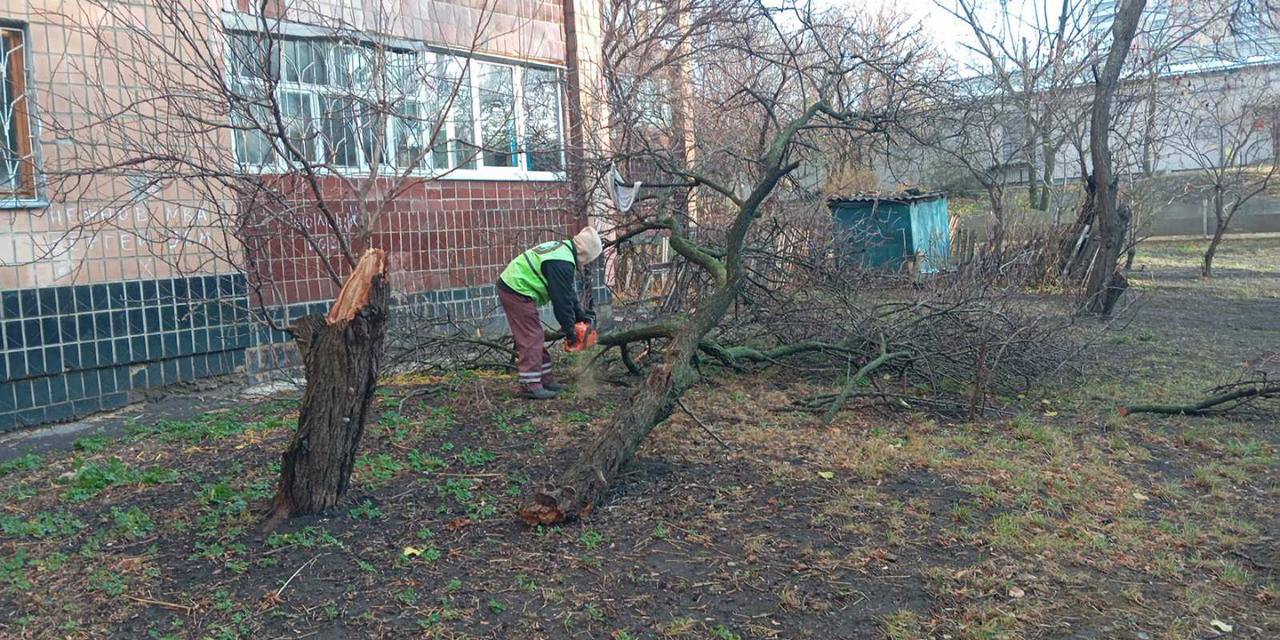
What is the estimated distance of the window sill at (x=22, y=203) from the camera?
675cm

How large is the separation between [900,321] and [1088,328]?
3.93 m

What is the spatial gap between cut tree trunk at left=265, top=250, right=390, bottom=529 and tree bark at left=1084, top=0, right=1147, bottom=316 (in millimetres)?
9015

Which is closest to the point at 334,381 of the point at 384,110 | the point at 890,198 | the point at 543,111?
the point at 384,110

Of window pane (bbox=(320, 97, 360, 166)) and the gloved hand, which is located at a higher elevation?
window pane (bbox=(320, 97, 360, 166))

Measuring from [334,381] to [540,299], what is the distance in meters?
3.22

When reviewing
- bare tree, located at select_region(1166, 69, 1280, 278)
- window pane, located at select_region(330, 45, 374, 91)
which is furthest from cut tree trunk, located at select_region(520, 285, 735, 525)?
bare tree, located at select_region(1166, 69, 1280, 278)

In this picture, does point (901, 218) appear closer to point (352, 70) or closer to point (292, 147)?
point (352, 70)

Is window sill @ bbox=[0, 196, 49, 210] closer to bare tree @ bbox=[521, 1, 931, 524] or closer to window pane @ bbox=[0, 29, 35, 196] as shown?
window pane @ bbox=[0, 29, 35, 196]

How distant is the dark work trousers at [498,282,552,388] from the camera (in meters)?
7.57

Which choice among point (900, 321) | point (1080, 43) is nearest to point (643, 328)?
point (900, 321)

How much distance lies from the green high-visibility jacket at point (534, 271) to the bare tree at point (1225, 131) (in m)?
13.5

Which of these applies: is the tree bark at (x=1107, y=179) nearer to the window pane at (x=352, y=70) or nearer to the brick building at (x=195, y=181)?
the brick building at (x=195, y=181)

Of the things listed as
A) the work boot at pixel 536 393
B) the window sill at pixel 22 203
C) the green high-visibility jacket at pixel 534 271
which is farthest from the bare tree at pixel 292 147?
the work boot at pixel 536 393

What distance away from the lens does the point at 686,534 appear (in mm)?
4711
